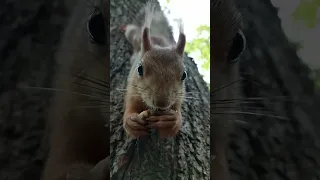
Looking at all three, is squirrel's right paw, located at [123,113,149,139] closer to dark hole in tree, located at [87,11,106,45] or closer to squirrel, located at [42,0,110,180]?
squirrel, located at [42,0,110,180]

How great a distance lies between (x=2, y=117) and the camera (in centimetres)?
122

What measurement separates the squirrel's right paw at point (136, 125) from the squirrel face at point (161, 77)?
2.0 inches

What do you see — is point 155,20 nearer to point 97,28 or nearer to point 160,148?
point 97,28

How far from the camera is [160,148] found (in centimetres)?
117

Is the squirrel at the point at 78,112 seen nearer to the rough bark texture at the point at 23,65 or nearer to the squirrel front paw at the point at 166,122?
the rough bark texture at the point at 23,65

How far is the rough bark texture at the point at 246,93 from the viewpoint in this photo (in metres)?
1.21

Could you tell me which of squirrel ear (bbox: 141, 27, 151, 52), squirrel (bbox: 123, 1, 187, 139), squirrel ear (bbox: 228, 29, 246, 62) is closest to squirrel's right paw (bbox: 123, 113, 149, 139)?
squirrel (bbox: 123, 1, 187, 139)

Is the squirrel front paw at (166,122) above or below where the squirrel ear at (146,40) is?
below

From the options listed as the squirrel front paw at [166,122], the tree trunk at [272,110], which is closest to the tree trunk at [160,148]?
the squirrel front paw at [166,122]

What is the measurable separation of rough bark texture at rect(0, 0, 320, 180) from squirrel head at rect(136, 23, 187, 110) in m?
0.21

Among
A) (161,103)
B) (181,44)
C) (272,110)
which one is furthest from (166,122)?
(272,110)

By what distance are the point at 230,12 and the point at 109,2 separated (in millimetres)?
362

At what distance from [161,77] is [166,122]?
5.2 inches

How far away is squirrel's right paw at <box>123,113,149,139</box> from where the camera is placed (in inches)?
45.6
